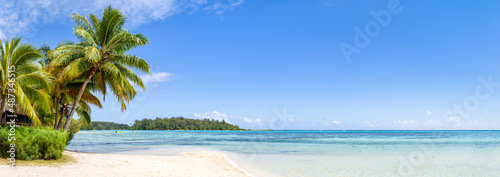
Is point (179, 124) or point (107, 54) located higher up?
point (107, 54)

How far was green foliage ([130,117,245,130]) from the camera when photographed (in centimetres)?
15550

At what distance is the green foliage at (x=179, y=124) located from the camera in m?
156

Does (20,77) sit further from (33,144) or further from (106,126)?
(106,126)

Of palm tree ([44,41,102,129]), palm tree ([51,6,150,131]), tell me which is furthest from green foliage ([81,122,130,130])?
palm tree ([51,6,150,131])

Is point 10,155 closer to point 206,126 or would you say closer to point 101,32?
point 101,32

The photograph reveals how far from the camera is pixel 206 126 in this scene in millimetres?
169500

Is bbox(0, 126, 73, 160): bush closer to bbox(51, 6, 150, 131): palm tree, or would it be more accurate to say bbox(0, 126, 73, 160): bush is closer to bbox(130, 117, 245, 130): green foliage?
bbox(51, 6, 150, 131): palm tree

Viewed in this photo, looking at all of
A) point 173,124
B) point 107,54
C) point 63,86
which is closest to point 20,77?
point 107,54

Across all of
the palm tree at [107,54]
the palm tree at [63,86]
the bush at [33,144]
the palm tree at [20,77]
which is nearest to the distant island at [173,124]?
Result: the palm tree at [63,86]

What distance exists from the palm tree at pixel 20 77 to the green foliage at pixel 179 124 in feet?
480

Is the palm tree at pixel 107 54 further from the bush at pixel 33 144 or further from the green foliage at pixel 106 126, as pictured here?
the green foliage at pixel 106 126

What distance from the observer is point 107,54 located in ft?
51.0

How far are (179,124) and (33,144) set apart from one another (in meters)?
151

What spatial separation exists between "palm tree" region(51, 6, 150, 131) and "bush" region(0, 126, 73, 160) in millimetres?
5424
